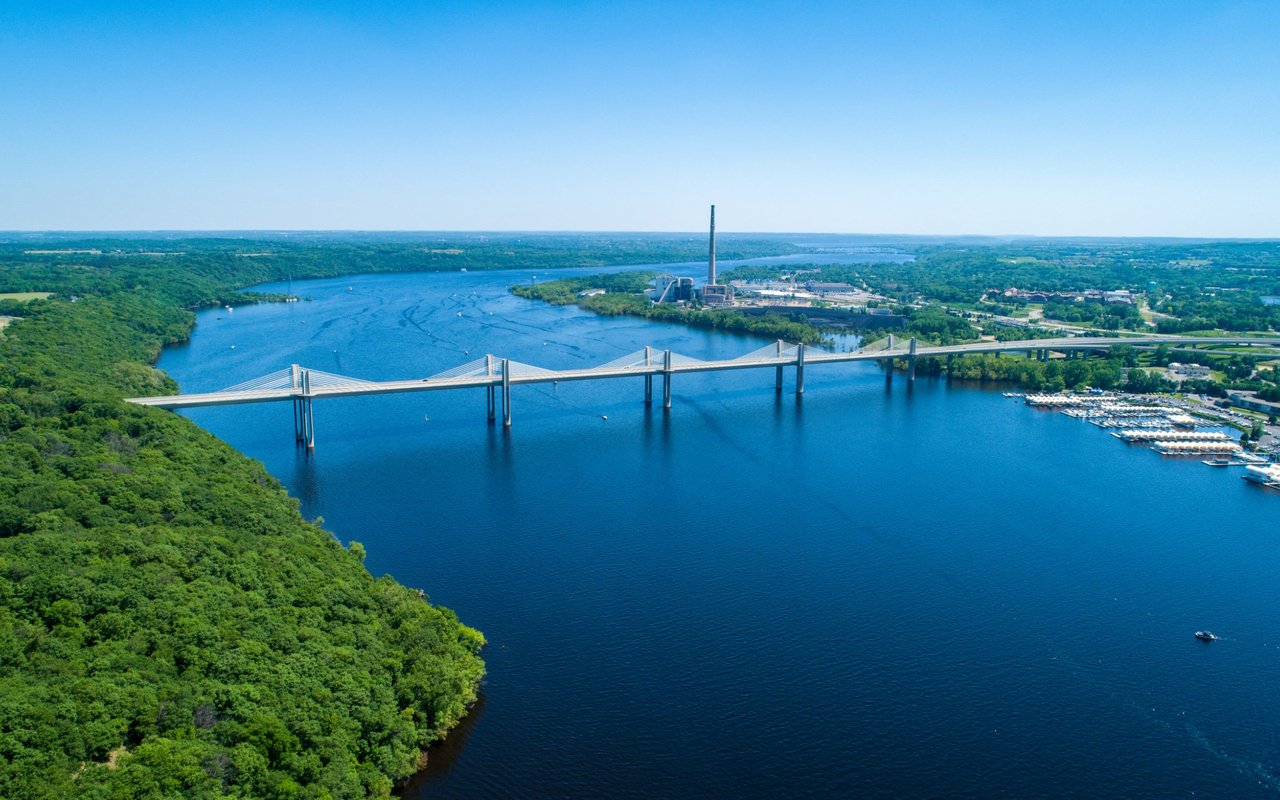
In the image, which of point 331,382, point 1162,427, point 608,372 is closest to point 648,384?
point 608,372

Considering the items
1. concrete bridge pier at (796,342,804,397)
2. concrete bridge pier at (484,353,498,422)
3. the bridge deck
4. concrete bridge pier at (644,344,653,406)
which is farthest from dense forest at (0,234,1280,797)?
concrete bridge pier at (796,342,804,397)

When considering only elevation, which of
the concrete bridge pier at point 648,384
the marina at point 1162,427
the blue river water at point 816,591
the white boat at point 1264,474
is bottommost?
the blue river water at point 816,591

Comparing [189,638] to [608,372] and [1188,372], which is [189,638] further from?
[1188,372]

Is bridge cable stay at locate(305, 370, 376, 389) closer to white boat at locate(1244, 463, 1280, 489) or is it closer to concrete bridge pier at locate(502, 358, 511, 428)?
concrete bridge pier at locate(502, 358, 511, 428)

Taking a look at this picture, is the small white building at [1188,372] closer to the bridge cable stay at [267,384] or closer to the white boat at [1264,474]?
the white boat at [1264,474]

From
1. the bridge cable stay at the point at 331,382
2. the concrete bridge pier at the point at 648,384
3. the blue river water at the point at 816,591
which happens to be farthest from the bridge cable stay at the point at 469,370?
the concrete bridge pier at the point at 648,384

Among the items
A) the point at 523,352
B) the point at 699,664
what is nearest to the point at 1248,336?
the point at 523,352

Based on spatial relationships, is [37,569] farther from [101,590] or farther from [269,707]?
[269,707]
